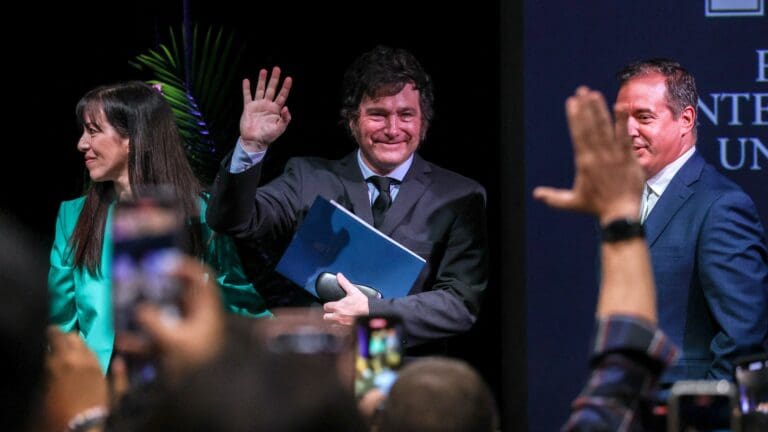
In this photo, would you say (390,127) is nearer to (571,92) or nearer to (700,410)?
(571,92)

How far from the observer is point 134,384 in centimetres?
150

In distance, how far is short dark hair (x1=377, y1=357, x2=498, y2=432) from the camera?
1489 millimetres

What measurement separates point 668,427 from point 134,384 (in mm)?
813

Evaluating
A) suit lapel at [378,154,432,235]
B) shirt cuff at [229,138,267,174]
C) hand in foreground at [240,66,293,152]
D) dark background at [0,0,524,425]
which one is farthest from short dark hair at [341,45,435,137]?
dark background at [0,0,524,425]

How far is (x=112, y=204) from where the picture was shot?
3.77m

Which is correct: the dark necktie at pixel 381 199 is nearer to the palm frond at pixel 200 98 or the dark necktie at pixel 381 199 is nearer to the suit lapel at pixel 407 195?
the suit lapel at pixel 407 195

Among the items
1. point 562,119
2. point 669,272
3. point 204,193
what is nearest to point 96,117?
point 204,193

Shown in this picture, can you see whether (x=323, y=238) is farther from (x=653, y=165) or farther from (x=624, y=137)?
(x=624, y=137)

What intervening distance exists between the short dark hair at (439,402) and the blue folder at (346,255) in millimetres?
1920

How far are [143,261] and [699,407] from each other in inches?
34.2

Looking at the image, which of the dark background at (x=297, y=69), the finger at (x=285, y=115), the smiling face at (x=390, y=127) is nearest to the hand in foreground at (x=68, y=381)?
the finger at (x=285, y=115)

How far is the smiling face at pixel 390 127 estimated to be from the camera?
3.77 meters

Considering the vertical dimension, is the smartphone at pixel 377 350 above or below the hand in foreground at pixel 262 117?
below

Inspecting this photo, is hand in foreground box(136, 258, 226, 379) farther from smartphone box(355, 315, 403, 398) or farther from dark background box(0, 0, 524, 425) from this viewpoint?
dark background box(0, 0, 524, 425)
